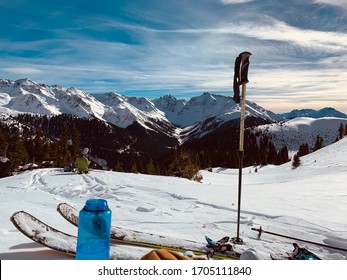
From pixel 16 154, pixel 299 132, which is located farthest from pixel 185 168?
pixel 299 132

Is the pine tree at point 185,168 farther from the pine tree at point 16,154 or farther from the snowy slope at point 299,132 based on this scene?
the snowy slope at point 299,132

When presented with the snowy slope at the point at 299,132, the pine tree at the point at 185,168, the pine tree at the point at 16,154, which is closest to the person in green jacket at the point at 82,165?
the pine tree at the point at 185,168

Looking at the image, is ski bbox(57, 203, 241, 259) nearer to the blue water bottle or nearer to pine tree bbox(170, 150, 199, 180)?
the blue water bottle

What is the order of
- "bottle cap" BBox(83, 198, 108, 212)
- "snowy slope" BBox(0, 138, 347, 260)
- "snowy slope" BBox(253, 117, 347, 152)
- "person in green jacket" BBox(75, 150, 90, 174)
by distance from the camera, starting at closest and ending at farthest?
1. "bottle cap" BBox(83, 198, 108, 212)
2. "snowy slope" BBox(0, 138, 347, 260)
3. "person in green jacket" BBox(75, 150, 90, 174)
4. "snowy slope" BBox(253, 117, 347, 152)

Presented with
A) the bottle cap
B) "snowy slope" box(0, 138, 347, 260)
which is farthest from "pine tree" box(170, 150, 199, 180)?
the bottle cap

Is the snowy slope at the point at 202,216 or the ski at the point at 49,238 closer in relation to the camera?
the ski at the point at 49,238

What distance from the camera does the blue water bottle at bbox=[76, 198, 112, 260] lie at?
9.45ft

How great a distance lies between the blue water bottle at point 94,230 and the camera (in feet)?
9.45

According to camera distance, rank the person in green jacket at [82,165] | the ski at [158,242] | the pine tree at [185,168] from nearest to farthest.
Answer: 1. the ski at [158,242]
2. the person in green jacket at [82,165]
3. the pine tree at [185,168]

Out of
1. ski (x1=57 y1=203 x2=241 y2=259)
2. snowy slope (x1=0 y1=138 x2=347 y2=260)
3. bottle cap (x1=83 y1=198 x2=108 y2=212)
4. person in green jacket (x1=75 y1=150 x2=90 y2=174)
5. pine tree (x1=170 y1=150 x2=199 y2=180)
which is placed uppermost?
bottle cap (x1=83 y1=198 x2=108 y2=212)
